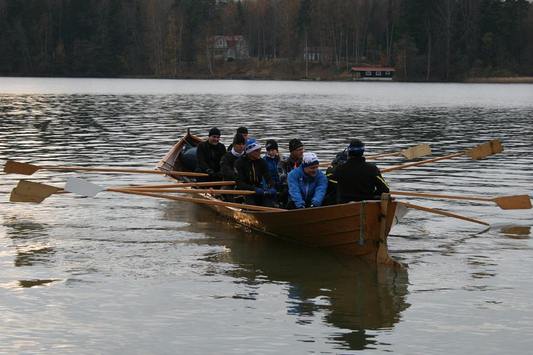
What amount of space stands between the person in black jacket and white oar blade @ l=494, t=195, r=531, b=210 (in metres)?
4.65

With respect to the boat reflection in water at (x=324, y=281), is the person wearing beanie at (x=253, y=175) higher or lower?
higher

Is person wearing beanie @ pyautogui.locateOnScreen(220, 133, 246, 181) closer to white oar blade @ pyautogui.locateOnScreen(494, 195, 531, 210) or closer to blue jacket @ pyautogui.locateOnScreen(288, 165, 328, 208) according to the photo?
blue jacket @ pyautogui.locateOnScreen(288, 165, 328, 208)

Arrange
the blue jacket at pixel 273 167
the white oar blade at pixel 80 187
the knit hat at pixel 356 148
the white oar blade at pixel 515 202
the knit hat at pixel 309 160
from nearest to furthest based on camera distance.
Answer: the knit hat at pixel 356 148 < the knit hat at pixel 309 160 < the white oar blade at pixel 80 187 < the blue jacket at pixel 273 167 < the white oar blade at pixel 515 202

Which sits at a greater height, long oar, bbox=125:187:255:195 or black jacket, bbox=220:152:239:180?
black jacket, bbox=220:152:239:180

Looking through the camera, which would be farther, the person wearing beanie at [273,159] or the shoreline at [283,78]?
the shoreline at [283,78]

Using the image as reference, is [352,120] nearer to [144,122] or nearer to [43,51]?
[144,122]

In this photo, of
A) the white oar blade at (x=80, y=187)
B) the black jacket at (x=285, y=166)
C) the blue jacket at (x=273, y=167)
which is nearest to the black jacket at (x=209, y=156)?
the black jacket at (x=285, y=166)

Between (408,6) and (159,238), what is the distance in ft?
432

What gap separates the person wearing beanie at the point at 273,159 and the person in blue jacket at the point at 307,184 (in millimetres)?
1579

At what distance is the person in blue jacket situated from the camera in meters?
15.5

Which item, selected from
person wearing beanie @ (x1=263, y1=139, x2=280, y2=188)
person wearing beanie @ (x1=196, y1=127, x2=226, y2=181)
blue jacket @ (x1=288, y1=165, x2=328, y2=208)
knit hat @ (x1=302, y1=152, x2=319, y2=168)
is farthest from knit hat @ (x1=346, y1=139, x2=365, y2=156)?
person wearing beanie @ (x1=196, y1=127, x2=226, y2=181)

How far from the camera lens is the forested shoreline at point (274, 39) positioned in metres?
142

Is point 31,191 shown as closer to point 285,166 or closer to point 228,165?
point 228,165

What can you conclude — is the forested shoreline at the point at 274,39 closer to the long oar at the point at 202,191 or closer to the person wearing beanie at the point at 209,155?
the person wearing beanie at the point at 209,155
